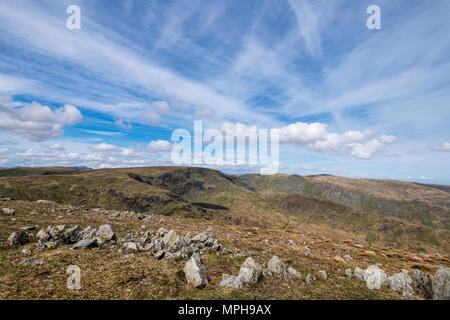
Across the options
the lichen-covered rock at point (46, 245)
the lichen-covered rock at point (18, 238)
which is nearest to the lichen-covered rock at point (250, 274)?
the lichen-covered rock at point (46, 245)

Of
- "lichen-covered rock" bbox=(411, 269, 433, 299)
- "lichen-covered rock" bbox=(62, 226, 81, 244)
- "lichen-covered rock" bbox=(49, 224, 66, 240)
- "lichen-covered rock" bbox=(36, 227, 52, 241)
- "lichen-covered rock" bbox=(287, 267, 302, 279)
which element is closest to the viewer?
"lichen-covered rock" bbox=(411, 269, 433, 299)

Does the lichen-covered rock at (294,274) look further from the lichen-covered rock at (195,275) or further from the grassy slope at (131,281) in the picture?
the lichen-covered rock at (195,275)

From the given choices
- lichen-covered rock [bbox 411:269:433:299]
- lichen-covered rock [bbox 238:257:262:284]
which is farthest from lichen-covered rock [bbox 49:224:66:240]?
lichen-covered rock [bbox 411:269:433:299]

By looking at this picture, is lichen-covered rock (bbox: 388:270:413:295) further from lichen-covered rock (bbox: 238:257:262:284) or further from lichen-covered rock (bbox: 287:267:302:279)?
lichen-covered rock (bbox: 238:257:262:284)

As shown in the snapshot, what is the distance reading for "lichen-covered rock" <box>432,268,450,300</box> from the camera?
15.1 meters

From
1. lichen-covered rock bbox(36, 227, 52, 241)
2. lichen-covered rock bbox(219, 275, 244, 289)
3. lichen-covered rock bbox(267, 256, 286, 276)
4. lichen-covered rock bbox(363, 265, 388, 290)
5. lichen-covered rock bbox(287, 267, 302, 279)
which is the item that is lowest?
lichen-covered rock bbox(363, 265, 388, 290)

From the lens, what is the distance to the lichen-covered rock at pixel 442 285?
15.1m

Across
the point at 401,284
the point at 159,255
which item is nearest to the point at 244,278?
the point at 159,255

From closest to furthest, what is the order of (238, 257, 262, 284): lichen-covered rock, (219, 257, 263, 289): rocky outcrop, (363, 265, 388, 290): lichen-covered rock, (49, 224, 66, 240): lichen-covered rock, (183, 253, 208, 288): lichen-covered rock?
1. (183, 253, 208, 288): lichen-covered rock
2. (219, 257, 263, 289): rocky outcrop
3. (238, 257, 262, 284): lichen-covered rock
4. (363, 265, 388, 290): lichen-covered rock
5. (49, 224, 66, 240): lichen-covered rock

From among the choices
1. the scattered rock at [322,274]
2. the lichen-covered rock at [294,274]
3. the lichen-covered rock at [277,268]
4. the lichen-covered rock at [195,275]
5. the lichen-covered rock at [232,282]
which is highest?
the lichen-covered rock at [195,275]

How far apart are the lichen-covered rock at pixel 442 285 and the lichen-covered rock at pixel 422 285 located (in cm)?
50

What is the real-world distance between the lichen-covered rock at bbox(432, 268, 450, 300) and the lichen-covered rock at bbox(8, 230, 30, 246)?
125 feet
